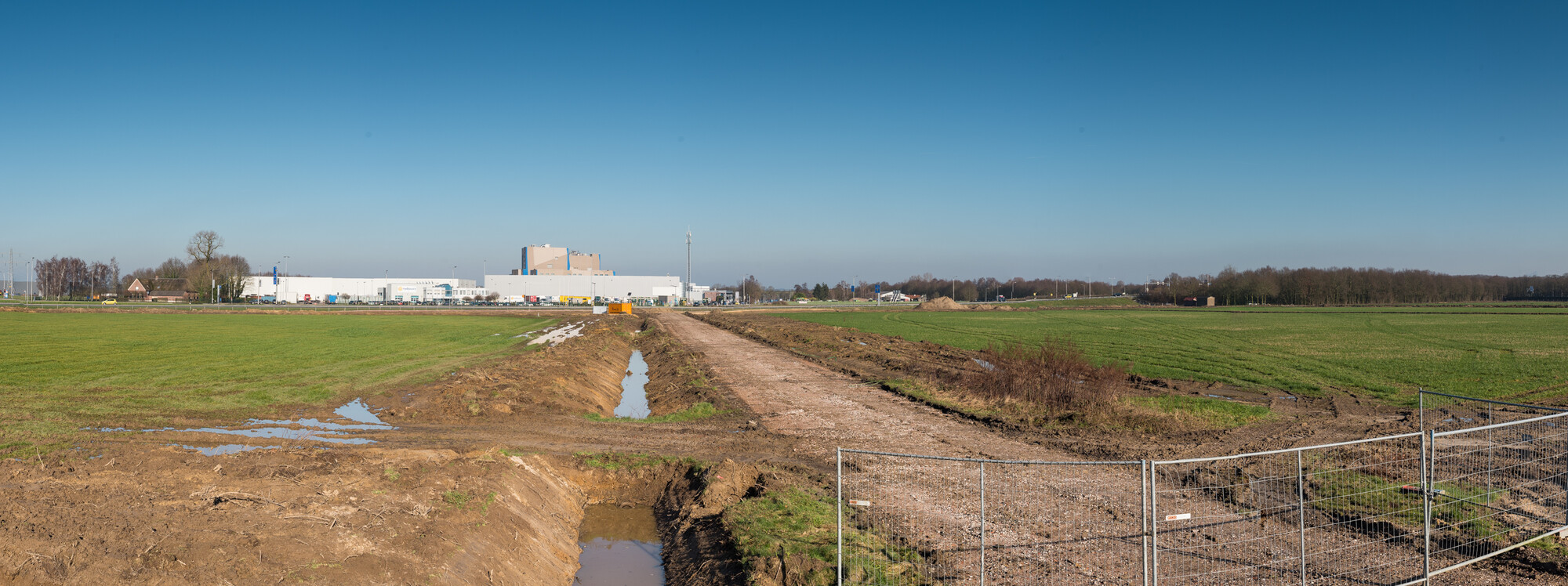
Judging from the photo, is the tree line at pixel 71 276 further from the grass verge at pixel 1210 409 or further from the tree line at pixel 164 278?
the grass verge at pixel 1210 409

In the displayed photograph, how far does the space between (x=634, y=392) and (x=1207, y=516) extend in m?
21.7

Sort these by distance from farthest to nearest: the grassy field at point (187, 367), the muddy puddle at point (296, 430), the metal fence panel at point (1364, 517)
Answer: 1. the grassy field at point (187, 367)
2. the muddy puddle at point (296, 430)
3. the metal fence panel at point (1364, 517)

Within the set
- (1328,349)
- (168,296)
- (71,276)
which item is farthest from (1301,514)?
(71,276)

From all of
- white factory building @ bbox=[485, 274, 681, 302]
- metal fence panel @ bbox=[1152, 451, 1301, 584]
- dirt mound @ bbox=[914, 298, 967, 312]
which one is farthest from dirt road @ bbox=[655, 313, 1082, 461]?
white factory building @ bbox=[485, 274, 681, 302]

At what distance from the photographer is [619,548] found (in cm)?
1149

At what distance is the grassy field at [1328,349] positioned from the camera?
25.6 metres

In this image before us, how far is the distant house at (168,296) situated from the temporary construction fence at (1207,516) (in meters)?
168

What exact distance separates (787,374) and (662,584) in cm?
1907

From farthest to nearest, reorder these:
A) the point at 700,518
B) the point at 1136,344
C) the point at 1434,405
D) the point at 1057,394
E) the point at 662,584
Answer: the point at 1136,344, the point at 1434,405, the point at 1057,394, the point at 700,518, the point at 662,584

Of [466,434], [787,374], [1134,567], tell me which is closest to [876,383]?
[787,374]

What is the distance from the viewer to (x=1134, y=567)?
8.65 m

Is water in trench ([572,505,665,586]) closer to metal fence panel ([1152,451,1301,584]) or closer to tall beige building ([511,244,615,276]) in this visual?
metal fence panel ([1152,451,1301,584])

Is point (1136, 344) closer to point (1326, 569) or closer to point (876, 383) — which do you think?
point (876, 383)

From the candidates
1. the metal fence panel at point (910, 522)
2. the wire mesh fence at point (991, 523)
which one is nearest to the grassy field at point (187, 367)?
the metal fence panel at point (910, 522)
